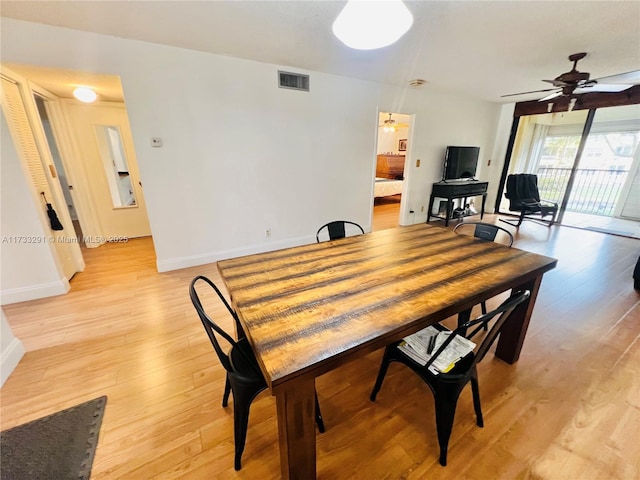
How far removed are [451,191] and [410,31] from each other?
128 inches

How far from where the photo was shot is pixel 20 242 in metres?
2.46

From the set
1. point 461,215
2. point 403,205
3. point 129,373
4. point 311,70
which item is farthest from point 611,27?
point 129,373

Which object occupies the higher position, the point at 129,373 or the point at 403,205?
the point at 403,205

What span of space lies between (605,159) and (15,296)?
929 centimetres

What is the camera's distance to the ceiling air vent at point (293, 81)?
3.16m

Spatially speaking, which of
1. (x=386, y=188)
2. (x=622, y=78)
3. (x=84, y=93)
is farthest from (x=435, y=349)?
(x=386, y=188)

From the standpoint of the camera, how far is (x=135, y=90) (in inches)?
100.0

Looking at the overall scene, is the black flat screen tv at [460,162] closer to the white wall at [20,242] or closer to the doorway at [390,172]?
the doorway at [390,172]

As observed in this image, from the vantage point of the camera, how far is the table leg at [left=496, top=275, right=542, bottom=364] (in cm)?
163

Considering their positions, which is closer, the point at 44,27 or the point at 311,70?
the point at 44,27

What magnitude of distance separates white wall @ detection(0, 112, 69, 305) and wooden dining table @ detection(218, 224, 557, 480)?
2.36 meters

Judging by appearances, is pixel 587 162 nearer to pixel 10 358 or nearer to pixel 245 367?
pixel 245 367

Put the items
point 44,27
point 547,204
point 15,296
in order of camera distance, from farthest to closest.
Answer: point 547,204, point 15,296, point 44,27

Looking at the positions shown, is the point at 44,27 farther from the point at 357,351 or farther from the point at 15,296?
the point at 357,351
